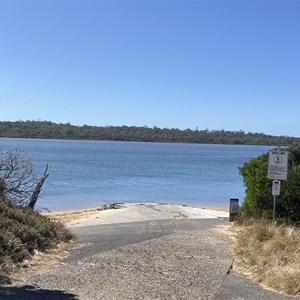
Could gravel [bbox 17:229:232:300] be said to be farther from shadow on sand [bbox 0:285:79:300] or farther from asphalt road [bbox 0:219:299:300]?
shadow on sand [bbox 0:285:79:300]

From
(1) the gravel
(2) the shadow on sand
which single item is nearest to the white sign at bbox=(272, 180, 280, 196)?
(1) the gravel

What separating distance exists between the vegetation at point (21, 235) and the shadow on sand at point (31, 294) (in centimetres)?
39

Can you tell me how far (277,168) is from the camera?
1165cm

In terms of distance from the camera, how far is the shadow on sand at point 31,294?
629 centimetres

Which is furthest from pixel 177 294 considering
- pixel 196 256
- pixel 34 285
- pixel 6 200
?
pixel 6 200

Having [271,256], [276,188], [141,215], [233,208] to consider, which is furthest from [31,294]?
[141,215]

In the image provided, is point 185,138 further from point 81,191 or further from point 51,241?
point 51,241

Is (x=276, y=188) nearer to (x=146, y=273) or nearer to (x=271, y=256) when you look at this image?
(x=271, y=256)

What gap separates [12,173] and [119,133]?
6648 inches

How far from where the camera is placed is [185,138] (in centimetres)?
19088

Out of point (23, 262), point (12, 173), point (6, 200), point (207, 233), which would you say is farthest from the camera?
point (12, 173)

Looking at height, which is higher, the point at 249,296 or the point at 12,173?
the point at 12,173

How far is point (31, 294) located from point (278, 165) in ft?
22.9

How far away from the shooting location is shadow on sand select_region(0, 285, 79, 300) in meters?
6.29
